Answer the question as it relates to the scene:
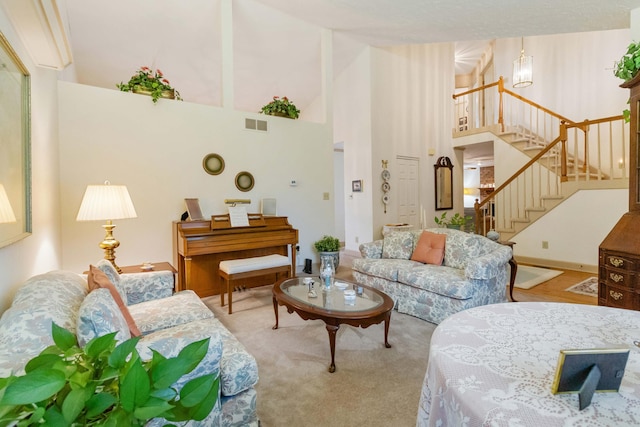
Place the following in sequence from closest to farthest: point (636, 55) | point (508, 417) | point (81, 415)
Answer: point (81, 415) → point (508, 417) → point (636, 55)

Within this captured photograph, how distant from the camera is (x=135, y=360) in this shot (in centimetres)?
50

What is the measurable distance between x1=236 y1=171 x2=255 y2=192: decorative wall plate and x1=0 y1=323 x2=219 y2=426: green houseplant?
3726 mm

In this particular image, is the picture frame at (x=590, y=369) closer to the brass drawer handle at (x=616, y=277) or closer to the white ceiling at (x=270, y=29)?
the brass drawer handle at (x=616, y=277)

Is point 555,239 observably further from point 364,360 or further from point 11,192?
point 11,192

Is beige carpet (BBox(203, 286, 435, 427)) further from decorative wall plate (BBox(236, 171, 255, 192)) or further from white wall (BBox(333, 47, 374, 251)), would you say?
white wall (BBox(333, 47, 374, 251))

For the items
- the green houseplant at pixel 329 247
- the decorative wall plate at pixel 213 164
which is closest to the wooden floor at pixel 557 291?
the green houseplant at pixel 329 247

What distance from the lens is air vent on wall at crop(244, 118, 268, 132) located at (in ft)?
14.1

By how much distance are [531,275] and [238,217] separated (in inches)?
167

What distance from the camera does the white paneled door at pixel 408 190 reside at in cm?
630

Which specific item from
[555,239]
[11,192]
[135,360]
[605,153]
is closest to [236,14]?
[11,192]

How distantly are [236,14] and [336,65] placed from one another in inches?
90.5

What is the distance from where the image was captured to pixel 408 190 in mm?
6438

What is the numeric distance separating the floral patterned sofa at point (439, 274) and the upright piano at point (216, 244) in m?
1.17

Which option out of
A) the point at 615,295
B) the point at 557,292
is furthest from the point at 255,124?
the point at 557,292
